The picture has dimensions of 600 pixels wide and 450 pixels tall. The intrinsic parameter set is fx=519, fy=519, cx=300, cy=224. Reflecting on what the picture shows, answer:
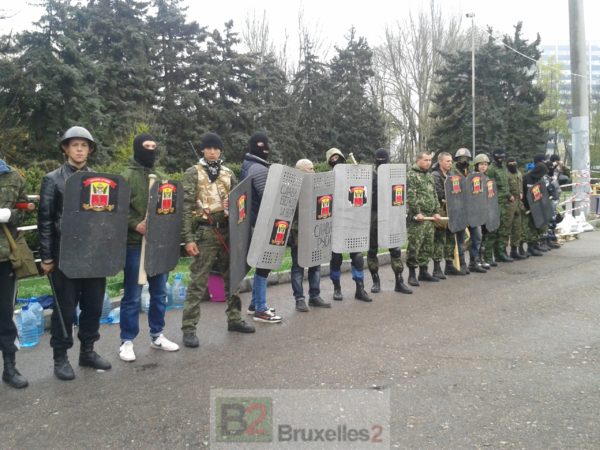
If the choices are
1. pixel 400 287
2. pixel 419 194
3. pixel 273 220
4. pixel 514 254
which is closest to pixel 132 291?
pixel 273 220

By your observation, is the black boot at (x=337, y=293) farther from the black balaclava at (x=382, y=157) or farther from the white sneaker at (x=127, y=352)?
the white sneaker at (x=127, y=352)

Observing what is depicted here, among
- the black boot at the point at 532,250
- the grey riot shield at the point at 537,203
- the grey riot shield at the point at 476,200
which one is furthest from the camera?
the black boot at the point at 532,250

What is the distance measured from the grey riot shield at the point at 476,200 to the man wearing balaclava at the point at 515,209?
111cm

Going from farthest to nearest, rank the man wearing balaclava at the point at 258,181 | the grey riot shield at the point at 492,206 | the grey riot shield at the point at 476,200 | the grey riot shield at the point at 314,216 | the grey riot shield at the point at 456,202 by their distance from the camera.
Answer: the grey riot shield at the point at 492,206 → the grey riot shield at the point at 476,200 → the grey riot shield at the point at 456,202 → the grey riot shield at the point at 314,216 → the man wearing balaclava at the point at 258,181

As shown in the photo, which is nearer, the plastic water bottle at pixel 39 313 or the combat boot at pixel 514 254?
the plastic water bottle at pixel 39 313

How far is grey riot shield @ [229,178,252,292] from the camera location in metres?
5.25

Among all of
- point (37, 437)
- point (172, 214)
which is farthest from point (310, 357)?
point (37, 437)

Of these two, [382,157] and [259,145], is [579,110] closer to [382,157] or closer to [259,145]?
[382,157]

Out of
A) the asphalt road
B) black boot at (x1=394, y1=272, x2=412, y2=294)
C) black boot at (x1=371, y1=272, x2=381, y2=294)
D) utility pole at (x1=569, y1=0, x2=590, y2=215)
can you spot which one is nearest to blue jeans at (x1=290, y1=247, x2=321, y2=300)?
the asphalt road

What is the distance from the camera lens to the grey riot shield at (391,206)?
24.4ft

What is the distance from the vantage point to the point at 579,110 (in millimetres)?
15547

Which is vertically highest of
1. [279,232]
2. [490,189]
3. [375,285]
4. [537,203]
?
[490,189]

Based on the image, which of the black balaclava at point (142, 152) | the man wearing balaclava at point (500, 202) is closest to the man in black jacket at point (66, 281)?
the black balaclava at point (142, 152)

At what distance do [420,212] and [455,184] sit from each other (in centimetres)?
107
